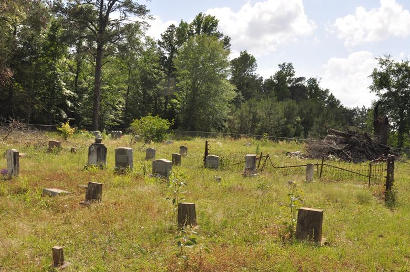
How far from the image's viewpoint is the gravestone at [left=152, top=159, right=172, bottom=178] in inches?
528

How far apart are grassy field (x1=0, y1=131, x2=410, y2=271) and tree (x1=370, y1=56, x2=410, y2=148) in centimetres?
2917

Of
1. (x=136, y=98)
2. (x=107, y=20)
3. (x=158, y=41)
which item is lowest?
(x=136, y=98)

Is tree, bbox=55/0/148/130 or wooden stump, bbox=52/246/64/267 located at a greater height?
tree, bbox=55/0/148/130

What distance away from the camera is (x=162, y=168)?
13.5 metres

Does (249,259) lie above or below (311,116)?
below

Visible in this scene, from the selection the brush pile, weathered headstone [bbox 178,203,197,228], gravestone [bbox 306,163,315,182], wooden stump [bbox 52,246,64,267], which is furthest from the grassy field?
the brush pile

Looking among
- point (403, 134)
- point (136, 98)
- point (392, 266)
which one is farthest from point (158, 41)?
point (392, 266)

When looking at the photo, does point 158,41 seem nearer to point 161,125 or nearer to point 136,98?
point 136,98

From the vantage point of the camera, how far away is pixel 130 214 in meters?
8.79

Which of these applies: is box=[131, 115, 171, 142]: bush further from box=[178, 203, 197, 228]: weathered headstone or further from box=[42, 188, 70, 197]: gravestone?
box=[178, 203, 197, 228]: weathered headstone

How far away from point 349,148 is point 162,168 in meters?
16.0

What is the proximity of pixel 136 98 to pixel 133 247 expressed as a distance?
39.0 m

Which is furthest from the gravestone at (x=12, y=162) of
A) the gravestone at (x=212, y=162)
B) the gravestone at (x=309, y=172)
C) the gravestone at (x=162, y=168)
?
the gravestone at (x=309, y=172)

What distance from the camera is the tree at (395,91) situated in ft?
126
